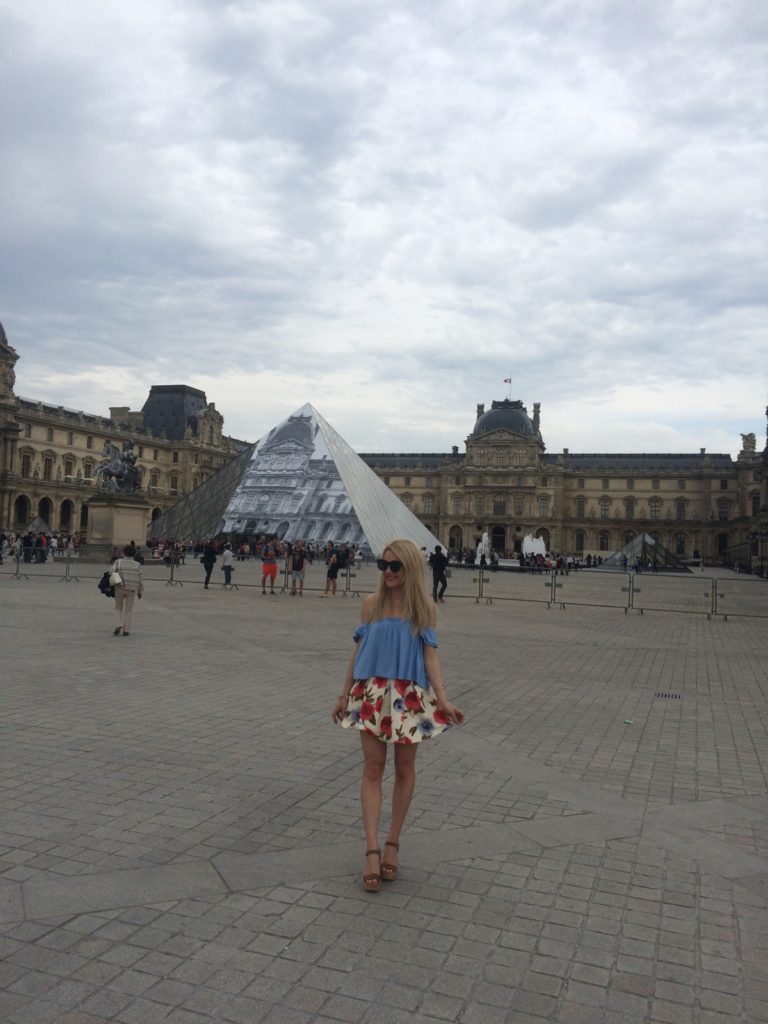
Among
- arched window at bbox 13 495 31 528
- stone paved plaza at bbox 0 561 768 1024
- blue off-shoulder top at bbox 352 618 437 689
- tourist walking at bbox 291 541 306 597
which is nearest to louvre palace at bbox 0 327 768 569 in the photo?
arched window at bbox 13 495 31 528

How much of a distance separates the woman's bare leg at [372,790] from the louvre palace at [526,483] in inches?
2777

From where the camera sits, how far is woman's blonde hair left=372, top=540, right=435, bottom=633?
11.4 ft

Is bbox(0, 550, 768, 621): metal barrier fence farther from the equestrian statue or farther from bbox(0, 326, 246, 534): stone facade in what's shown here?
bbox(0, 326, 246, 534): stone facade

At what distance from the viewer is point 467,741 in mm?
5871

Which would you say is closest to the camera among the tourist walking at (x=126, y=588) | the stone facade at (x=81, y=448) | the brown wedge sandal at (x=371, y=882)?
the brown wedge sandal at (x=371, y=882)

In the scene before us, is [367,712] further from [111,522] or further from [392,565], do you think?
[111,522]

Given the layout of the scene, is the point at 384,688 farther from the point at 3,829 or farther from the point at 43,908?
the point at 3,829

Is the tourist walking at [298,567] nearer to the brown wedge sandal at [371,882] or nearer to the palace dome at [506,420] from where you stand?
the brown wedge sandal at [371,882]

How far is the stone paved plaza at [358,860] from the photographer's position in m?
2.67

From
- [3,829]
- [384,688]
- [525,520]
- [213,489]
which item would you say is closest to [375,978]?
[384,688]

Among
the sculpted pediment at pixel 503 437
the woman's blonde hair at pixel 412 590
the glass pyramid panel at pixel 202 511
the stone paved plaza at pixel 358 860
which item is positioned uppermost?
the sculpted pediment at pixel 503 437

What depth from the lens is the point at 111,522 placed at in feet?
92.5

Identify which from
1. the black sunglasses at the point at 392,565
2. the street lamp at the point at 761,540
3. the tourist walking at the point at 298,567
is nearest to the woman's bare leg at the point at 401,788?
the black sunglasses at the point at 392,565

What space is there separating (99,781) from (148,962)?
2.05 metres
